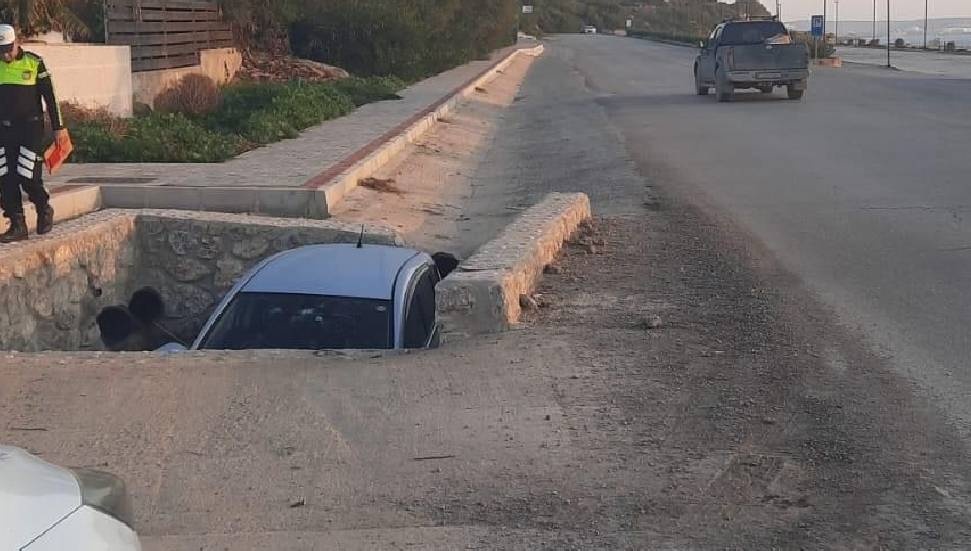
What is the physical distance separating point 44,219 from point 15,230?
0.44m

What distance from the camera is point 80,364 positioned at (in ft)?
23.5

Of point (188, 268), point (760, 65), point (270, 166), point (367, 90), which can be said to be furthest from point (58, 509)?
point (760, 65)

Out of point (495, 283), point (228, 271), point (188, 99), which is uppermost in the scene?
point (188, 99)

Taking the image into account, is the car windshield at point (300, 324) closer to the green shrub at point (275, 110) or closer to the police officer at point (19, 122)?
the police officer at point (19, 122)

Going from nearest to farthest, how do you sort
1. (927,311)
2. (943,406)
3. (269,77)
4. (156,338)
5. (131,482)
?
(131,482) → (943,406) → (927,311) → (156,338) → (269,77)

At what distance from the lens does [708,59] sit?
31.0 m

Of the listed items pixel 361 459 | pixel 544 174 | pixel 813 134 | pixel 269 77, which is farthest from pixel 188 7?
pixel 361 459

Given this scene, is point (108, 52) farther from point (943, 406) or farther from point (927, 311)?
point (943, 406)

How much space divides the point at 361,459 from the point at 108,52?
15455 mm

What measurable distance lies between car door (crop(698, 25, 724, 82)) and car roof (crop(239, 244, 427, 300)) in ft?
75.7

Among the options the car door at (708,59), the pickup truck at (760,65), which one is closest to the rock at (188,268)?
the pickup truck at (760,65)

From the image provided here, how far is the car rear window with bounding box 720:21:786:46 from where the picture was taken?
30.6 metres

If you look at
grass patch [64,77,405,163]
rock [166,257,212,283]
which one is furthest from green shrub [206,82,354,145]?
rock [166,257,212,283]

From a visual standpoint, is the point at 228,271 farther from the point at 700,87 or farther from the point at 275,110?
the point at 700,87
